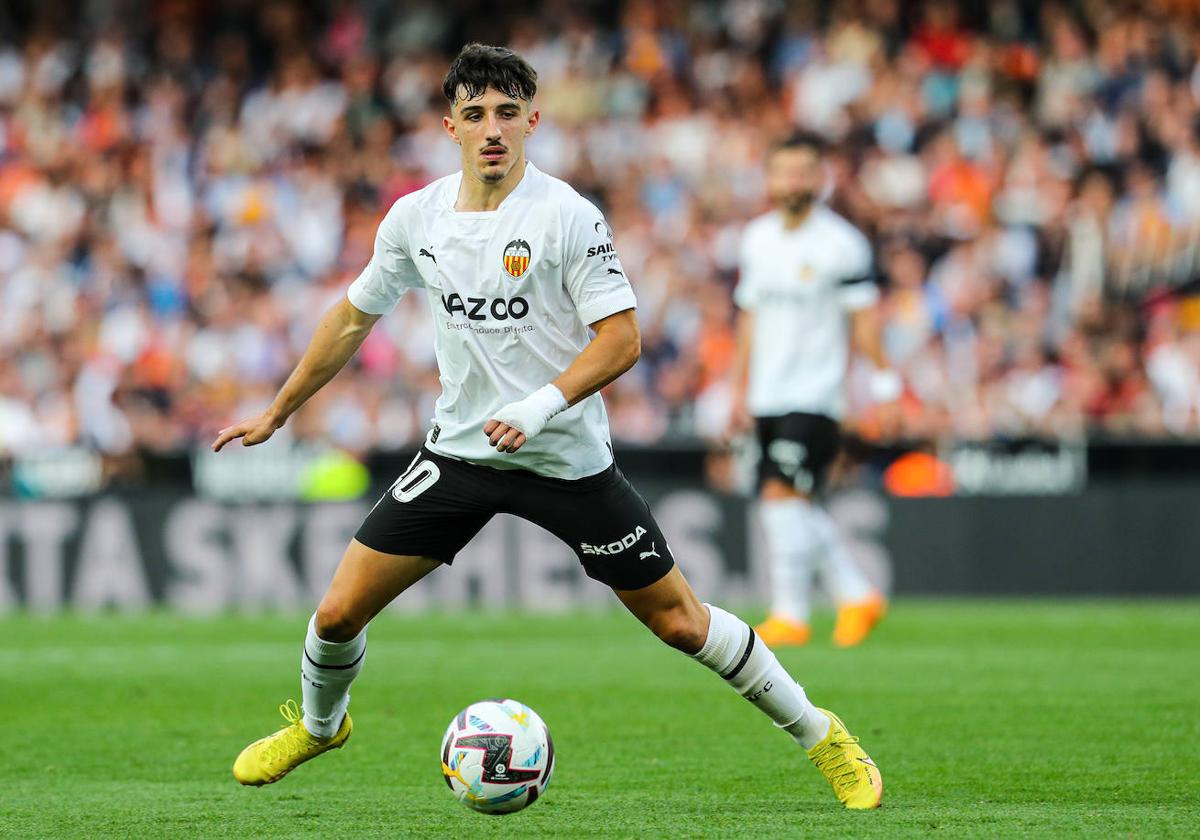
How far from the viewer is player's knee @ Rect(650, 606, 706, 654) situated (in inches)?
235

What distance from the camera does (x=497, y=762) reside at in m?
5.69

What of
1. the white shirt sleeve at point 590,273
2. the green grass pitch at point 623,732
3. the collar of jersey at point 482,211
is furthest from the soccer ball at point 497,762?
the collar of jersey at point 482,211

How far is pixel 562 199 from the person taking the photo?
584 centimetres

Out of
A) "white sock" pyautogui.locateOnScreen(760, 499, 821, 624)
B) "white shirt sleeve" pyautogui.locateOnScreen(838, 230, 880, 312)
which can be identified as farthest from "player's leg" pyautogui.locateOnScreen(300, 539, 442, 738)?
"white shirt sleeve" pyautogui.locateOnScreen(838, 230, 880, 312)

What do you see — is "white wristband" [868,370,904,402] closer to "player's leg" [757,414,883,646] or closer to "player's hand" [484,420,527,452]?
"player's leg" [757,414,883,646]

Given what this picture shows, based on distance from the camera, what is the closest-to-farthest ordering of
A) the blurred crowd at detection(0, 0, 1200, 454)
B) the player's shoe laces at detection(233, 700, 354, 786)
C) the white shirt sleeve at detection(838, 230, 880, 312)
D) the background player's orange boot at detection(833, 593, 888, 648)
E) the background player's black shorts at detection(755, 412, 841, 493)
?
the player's shoe laces at detection(233, 700, 354, 786) → the background player's black shorts at detection(755, 412, 841, 493) → the white shirt sleeve at detection(838, 230, 880, 312) → the background player's orange boot at detection(833, 593, 888, 648) → the blurred crowd at detection(0, 0, 1200, 454)

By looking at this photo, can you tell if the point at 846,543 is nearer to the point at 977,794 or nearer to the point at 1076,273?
the point at 1076,273

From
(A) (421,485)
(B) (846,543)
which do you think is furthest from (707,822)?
(B) (846,543)

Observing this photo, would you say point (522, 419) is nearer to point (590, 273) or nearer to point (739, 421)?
point (590, 273)

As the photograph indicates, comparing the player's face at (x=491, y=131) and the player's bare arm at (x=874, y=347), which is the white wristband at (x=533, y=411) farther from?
the player's bare arm at (x=874, y=347)

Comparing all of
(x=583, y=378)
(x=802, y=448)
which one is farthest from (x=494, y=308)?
(x=802, y=448)

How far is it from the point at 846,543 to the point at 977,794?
849 centimetres

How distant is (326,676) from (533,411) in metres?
1.28

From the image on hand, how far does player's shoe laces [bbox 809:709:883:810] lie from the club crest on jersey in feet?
5.69
